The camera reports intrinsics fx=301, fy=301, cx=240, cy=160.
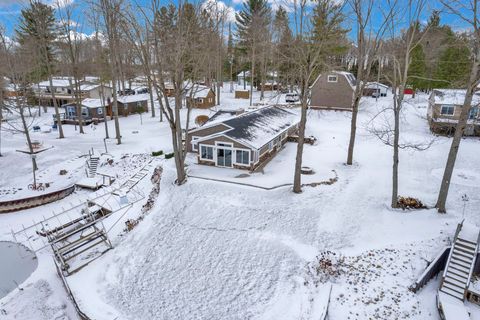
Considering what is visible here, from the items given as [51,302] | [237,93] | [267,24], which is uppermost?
[267,24]

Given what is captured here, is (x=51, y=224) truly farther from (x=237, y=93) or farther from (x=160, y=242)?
(x=237, y=93)

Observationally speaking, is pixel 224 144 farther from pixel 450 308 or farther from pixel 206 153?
pixel 450 308

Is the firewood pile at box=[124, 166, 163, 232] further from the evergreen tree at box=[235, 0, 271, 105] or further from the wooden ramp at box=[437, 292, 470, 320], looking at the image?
the evergreen tree at box=[235, 0, 271, 105]

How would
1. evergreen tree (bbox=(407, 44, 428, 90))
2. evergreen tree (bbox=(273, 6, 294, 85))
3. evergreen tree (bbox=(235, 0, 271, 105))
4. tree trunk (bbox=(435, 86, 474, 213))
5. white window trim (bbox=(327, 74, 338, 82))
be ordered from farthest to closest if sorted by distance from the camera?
1. evergreen tree (bbox=(235, 0, 271, 105))
2. evergreen tree (bbox=(407, 44, 428, 90))
3. white window trim (bbox=(327, 74, 338, 82))
4. evergreen tree (bbox=(273, 6, 294, 85))
5. tree trunk (bbox=(435, 86, 474, 213))

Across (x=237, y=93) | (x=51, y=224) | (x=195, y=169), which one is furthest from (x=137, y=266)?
(x=237, y=93)

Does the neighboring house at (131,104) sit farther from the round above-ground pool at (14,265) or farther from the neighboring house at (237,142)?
the round above-ground pool at (14,265)

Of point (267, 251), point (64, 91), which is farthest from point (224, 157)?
point (64, 91)

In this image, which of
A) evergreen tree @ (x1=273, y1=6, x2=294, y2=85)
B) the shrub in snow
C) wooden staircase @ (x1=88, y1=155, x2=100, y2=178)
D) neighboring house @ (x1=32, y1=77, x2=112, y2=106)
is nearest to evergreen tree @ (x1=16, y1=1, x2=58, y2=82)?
neighboring house @ (x1=32, y1=77, x2=112, y2=106)
